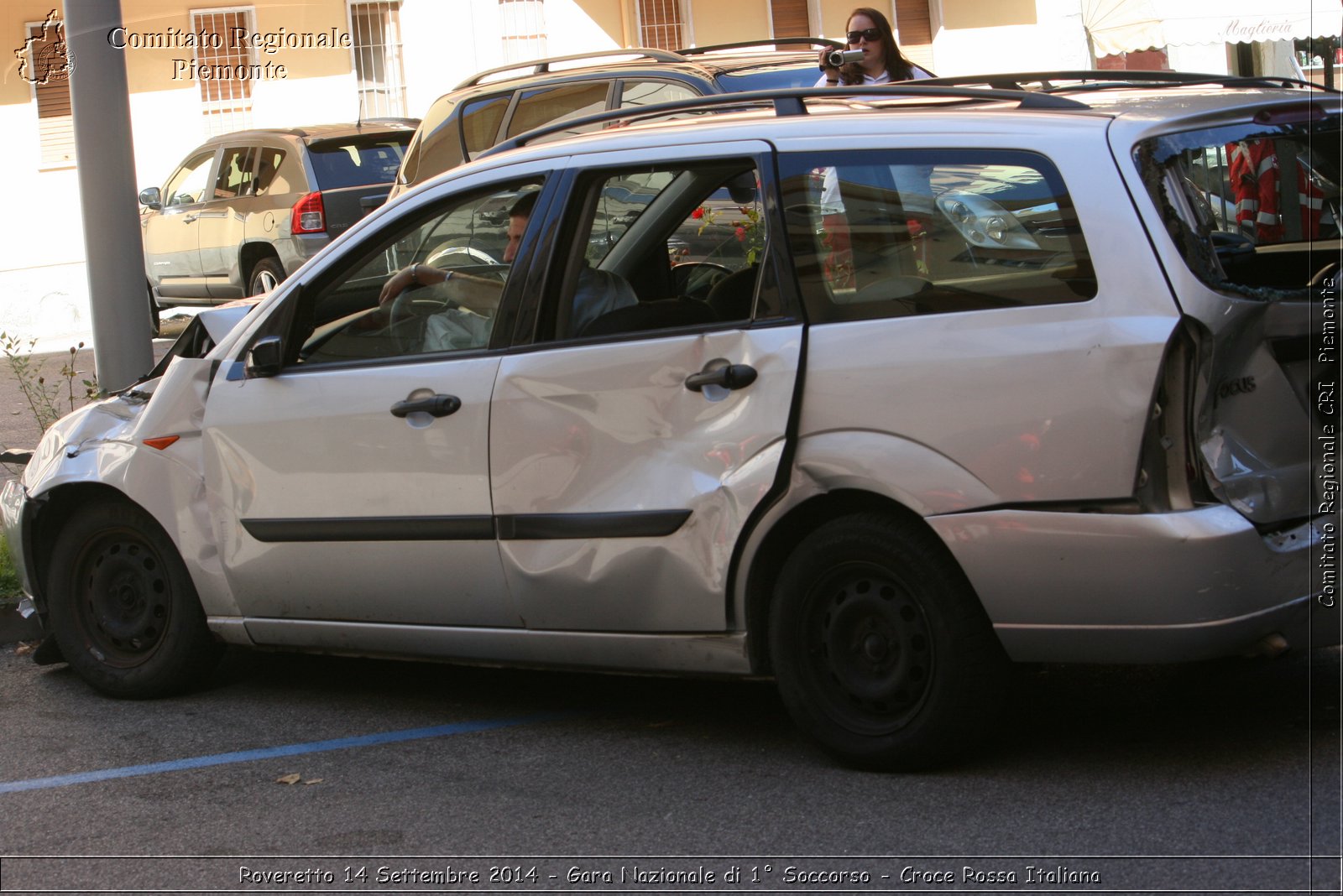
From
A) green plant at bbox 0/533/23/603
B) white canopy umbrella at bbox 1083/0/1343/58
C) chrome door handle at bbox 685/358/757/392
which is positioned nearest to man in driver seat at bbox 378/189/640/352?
chrome door handle at bbox 685/358/757/392

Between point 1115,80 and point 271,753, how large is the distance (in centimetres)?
319

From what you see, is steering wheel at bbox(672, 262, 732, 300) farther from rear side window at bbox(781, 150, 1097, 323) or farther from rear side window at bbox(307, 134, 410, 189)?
rear side window at bbox(307, 134, 410, 189)

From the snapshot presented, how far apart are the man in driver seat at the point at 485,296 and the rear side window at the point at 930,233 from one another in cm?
69

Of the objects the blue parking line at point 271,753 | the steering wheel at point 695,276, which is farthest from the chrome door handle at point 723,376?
the blue parking line at point 271,753

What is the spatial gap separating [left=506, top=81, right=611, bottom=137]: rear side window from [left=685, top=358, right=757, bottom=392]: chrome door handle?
6.62m

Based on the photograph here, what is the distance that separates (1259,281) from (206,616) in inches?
132

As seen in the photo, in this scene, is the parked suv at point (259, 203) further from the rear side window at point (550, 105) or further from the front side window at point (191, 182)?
the rear side window at point (550, 105)

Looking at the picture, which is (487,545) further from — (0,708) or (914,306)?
(0,708)

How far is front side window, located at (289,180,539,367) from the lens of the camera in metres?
4.82

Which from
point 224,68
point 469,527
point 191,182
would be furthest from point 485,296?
point 224,68

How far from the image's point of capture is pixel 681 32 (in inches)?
890

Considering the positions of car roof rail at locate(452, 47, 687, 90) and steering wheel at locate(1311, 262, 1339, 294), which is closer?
steering wheel at locate(1311, 262, 1339, 294)

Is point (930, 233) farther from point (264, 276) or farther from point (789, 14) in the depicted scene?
point (789, 14)

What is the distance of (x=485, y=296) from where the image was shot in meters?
4.82
